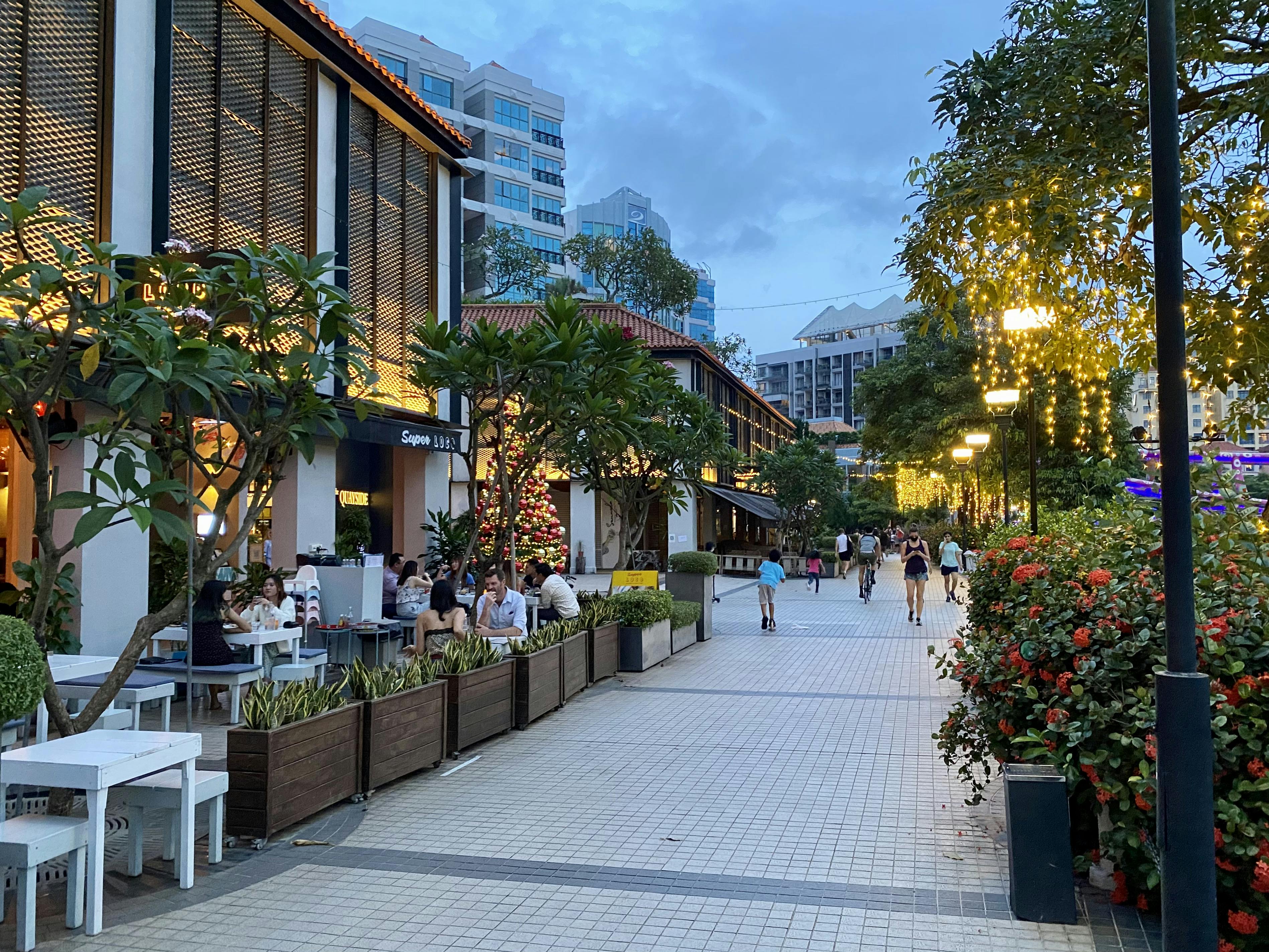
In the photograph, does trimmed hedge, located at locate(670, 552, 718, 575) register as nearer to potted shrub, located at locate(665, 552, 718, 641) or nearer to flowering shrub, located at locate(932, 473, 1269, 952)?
potted shrub, located at locate(665, 552, 718, 641)

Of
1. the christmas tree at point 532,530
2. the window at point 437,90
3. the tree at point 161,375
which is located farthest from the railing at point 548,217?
the tree at point 161,375

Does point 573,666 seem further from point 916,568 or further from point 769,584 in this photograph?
point 916,568

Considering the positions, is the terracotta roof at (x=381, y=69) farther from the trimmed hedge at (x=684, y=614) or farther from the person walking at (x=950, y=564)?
the person walking at (x=950, y=564)

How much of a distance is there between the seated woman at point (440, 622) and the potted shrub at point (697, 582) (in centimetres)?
725

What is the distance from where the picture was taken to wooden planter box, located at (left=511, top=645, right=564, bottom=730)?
9.23 m

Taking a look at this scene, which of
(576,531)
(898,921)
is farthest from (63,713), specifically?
(576,531)

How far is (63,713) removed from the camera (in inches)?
213

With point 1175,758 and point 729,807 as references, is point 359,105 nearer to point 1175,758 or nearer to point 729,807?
point 729,807

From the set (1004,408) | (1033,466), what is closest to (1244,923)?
(1033,466)

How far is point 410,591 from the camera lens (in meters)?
15.0

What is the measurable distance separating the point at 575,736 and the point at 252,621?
3740 millimetres

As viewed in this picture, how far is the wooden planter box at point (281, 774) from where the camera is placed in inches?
224

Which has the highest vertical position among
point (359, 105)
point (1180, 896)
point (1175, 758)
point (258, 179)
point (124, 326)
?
point (359, 105)

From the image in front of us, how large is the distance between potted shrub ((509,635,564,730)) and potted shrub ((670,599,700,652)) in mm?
4306
